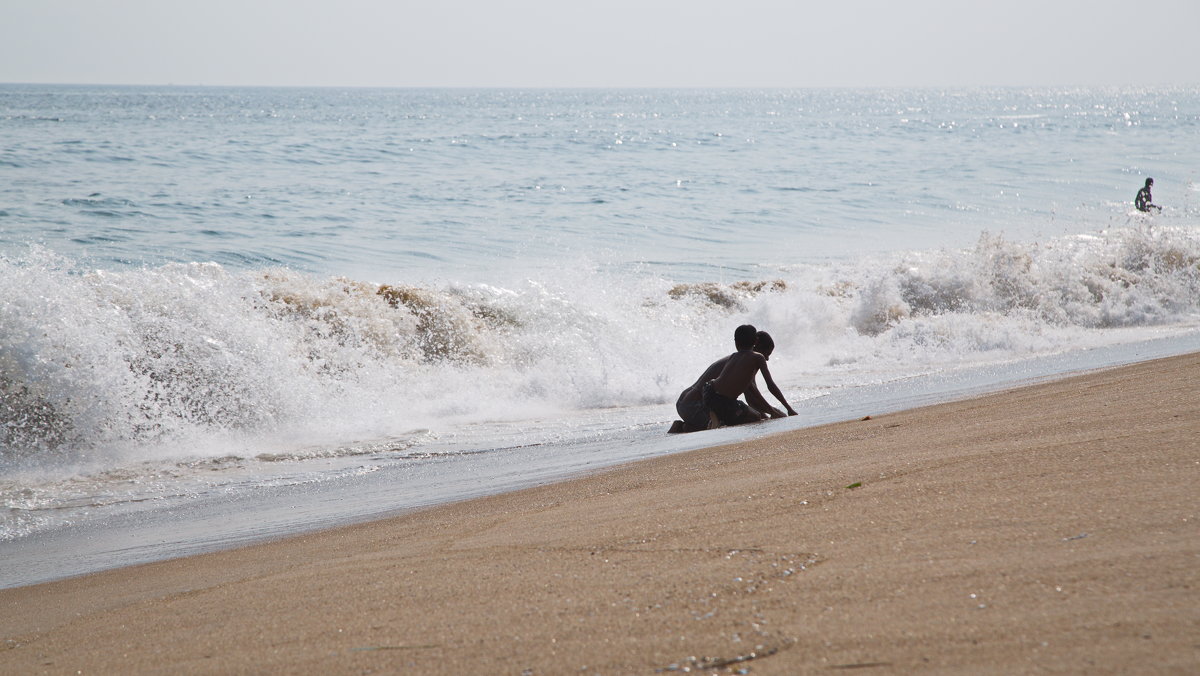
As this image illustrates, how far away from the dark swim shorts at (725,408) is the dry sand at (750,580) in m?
2.78

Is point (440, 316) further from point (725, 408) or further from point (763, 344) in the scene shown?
point (725, 408)

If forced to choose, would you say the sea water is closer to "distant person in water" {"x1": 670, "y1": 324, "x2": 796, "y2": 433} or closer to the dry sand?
"distant person in water" {"x1": 670, "y1": 324, "x2": 796, "y2": 433}

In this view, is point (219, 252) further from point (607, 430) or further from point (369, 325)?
point (607, 430)

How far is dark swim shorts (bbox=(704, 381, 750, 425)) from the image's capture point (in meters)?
7.43

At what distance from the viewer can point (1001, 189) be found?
108 ft

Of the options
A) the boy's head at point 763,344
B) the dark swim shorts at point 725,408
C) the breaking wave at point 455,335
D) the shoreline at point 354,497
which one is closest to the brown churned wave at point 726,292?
the breaking wave at point 455,335

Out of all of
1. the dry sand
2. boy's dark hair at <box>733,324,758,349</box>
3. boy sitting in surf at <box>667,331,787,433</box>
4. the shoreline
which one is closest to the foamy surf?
the shoreline

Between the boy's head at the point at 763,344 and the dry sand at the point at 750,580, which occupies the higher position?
the dry sand at the point at 750,580

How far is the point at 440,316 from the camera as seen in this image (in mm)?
12320

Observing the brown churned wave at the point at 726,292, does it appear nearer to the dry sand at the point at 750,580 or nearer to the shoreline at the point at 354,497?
the shoreline at the point at 354,497

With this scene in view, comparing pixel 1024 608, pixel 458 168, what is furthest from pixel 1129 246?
pixel 458 168

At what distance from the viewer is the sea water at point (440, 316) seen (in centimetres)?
669

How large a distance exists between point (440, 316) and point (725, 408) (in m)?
5.75

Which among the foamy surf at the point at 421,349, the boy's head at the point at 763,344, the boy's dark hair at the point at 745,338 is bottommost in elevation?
the foamy surf at the point at 421,349
